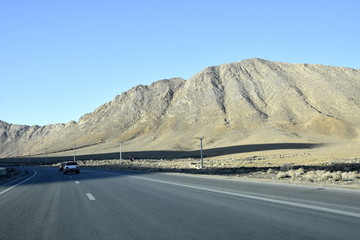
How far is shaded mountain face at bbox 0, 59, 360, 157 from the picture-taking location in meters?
123

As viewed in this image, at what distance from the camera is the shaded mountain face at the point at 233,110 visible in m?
123

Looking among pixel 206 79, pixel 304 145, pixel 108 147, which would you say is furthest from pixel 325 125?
pixel 108 147

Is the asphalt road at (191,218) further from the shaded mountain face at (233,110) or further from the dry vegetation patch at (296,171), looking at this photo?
the shaded mountain face at (233,110)

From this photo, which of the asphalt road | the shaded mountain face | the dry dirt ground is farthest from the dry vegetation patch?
the shaded mountain face

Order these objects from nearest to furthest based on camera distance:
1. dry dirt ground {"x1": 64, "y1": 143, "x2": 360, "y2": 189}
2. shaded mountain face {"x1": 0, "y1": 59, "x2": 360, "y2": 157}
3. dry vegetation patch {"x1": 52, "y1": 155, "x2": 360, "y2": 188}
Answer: dry vegetation patch {"x1": 52, "y1": 155, "x2": 360, "y2": 188} < dry dirt ground {"x1": 64, "y1": 143, "x2": 360, "y2": 189} < shaded mountain face {"x1": 0, "y1": 59, "x2": 360, "y2": 157}

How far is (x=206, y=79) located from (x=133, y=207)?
156 meters

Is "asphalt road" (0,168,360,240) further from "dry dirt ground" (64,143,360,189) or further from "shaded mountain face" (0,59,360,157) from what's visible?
"shaded mountain face" (0,59,360,157)

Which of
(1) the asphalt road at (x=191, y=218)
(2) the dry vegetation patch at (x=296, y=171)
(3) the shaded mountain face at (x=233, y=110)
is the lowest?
(2) the dry vegetation patch at (x=296, y=171)

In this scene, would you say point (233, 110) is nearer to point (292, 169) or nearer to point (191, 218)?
point (292, 169)

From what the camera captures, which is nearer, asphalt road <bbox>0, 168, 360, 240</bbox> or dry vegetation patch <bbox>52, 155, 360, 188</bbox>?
asphalt road <bbox>0, 168, 360, 240</bbox>

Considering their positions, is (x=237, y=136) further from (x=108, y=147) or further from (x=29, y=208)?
(x=29, y=208)

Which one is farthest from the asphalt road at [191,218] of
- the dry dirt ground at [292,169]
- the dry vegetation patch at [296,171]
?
the dry vegetation patch at [296,171]

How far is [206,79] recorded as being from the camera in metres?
165

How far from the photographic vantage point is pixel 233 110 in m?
141
